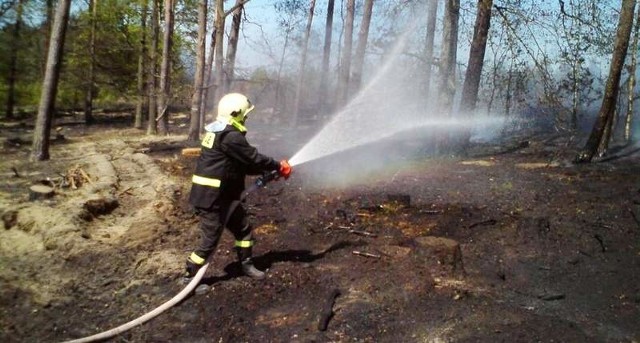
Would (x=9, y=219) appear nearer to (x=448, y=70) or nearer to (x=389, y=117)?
(x=448, y=70)

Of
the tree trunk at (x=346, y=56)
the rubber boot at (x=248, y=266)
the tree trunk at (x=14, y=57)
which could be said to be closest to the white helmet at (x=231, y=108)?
the rubber boot at (x=248, y=266)

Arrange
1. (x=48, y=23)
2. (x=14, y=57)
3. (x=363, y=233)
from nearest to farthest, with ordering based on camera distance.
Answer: (x=363, y=233), (x=48, y=23), (x=14, y=57)

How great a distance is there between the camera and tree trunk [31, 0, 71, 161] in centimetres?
1102

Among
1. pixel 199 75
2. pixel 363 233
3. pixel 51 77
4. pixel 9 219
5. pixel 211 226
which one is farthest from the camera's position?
pixel 199 75

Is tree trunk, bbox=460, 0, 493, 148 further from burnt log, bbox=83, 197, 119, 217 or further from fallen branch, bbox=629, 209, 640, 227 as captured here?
burnt log, bbox=83, 197, 119, 217

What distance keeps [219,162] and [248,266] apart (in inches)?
49.3

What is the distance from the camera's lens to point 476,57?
38.7ft

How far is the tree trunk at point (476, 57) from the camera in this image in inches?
448

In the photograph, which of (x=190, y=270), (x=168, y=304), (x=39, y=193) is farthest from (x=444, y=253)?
(x=39, y=193)

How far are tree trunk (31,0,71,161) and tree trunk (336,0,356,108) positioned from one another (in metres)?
12.5

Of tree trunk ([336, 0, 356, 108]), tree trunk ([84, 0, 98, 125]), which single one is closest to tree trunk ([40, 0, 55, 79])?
tree trunk ([84, 0, 98, 125])

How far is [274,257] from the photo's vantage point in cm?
555

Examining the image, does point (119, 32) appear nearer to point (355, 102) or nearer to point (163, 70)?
point (163, 70)

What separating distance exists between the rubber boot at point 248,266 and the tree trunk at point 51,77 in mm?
9175
